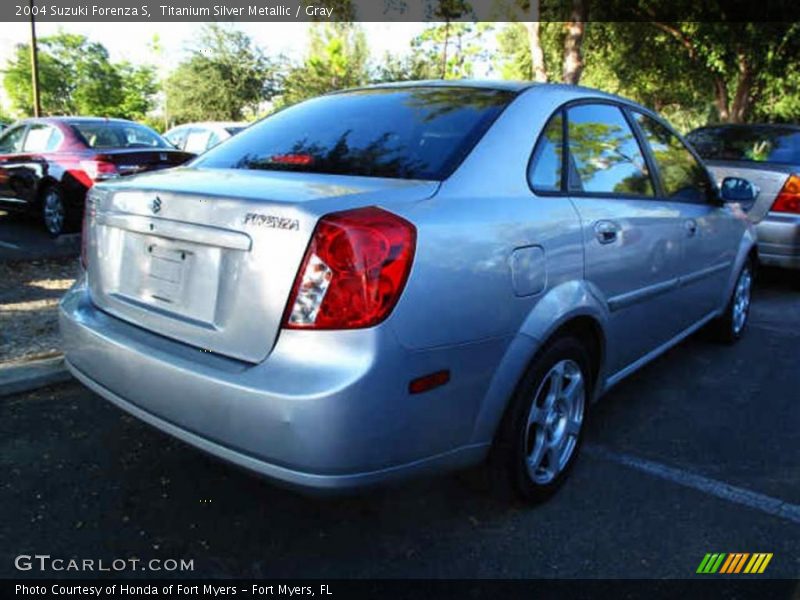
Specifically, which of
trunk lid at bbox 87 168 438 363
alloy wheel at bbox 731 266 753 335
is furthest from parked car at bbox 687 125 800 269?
trunk lid at bbox 87 168 438 363

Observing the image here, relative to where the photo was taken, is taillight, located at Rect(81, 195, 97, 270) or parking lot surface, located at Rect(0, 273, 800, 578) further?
taillight, located at Rect(81, 195, 97, 270)

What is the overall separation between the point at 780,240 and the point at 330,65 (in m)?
32.8

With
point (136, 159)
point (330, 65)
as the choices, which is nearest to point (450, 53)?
point (330, 65)

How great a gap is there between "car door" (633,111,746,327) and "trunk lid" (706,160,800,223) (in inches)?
87.2

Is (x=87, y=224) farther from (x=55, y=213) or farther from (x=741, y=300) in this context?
(x=55, y=213)

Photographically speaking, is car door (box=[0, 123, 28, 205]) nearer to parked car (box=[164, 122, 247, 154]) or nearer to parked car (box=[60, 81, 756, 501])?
parked car (box=[164, 122, 247, 154])

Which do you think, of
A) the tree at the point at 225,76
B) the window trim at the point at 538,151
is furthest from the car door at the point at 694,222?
the tree at the point at 225,76

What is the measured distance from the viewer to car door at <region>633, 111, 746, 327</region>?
379 cm

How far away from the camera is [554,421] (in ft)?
9.51

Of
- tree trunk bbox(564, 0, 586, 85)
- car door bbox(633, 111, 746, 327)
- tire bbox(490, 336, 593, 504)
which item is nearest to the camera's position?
tire bbox(490, 336, 593, 504)

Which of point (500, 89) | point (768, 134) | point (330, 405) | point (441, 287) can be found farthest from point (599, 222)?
point (768, 134)

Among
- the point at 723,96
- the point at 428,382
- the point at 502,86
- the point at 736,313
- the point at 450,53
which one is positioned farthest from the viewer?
the point at 450,53

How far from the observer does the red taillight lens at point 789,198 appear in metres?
6.40

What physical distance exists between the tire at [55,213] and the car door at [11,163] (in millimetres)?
642
